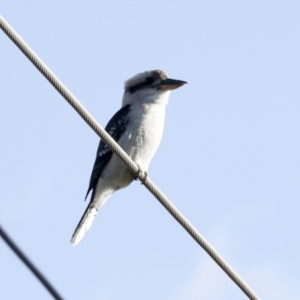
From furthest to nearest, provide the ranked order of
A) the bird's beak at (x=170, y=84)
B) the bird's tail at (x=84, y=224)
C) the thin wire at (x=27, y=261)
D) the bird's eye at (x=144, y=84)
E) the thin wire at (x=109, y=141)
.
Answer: the bird's eye at (x=144, y=84)
the bird's beak at (x=170, y=84)
the bird's tail at (x=84, y=224)
the thin wire at (x=109, y=141)
the thin wire at (x=27, y=261)

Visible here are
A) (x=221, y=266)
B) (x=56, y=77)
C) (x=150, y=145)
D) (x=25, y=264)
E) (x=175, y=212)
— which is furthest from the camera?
(x=150, y=145)

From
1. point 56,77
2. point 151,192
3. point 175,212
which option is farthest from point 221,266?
point 56,77

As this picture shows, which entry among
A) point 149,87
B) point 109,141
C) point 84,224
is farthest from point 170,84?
point 109,141

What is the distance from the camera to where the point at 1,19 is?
154 inches

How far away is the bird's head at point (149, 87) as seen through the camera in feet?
27.7

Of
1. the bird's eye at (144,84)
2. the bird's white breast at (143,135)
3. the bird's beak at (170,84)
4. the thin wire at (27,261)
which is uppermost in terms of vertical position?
the bird's eye at (144,84)

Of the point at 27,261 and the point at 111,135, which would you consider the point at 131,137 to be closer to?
the point at 111,135

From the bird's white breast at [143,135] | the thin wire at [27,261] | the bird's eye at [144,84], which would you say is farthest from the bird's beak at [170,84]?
the thin wire at [27,261]

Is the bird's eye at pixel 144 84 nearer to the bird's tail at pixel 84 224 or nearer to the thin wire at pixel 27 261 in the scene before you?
the bird's tail at pixel 84 224

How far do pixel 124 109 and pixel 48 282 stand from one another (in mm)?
5629

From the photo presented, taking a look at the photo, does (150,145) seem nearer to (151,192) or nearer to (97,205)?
(97,205)

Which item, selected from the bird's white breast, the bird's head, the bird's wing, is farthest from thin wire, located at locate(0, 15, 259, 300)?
the bird's head

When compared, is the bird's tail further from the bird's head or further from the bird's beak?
the bird's beak

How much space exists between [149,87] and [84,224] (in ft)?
5.33
